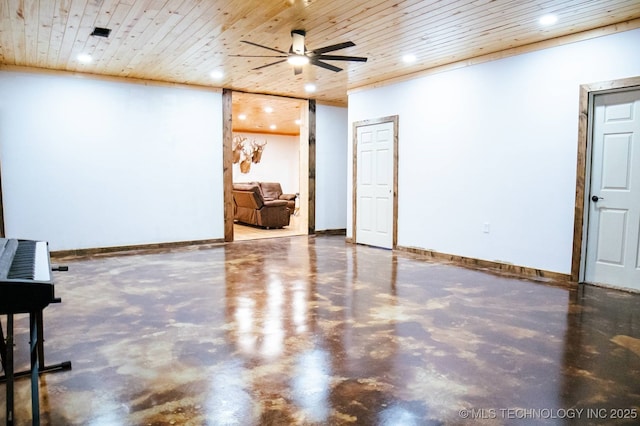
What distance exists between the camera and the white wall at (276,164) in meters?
14.3

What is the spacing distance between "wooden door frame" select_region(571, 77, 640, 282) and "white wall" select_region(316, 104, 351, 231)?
15.5ft

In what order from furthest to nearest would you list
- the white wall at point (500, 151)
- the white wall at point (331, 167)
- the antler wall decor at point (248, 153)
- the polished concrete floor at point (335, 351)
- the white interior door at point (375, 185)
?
the antler wall decor at point (248, 153), the white wall at point (331, 167), the white interior door at point (375, 185), the white wall at point (500, 151), the polished concrete floor at point (335, 351)

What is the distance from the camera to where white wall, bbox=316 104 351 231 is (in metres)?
8.52

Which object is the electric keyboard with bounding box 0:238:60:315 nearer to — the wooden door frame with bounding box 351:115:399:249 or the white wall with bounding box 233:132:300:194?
the wooden door frame with bounding box 351:115:399:249

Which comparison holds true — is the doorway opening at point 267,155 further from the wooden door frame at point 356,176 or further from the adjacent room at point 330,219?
the wooden door frame at point 356,176

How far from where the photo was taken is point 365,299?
13.0 feet

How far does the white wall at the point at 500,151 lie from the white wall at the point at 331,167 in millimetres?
1931

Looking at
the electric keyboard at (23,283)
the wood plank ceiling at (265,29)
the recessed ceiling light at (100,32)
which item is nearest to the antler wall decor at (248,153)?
the wood plank ceiling at (265,29)

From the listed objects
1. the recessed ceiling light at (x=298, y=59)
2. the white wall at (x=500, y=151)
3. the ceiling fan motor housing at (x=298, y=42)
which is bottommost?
the white wall at (x=500, y=151)

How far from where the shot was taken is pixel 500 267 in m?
5.35

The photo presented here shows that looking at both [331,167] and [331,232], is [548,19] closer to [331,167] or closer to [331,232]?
[331,167]

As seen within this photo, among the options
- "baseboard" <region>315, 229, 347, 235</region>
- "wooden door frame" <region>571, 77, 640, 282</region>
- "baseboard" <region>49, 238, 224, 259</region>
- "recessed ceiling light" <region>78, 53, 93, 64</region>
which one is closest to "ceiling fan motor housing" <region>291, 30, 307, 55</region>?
"recessed ceiling light" <region>78, 53, 93, 64</region>

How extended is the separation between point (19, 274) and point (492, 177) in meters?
5.03

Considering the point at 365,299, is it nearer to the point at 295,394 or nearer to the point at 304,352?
the point at 304,352
